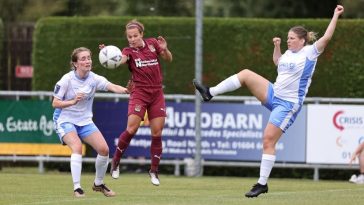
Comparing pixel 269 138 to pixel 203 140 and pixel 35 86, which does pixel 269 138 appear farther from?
pixel 35 86

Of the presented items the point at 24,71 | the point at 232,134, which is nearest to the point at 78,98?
the point at 232,134

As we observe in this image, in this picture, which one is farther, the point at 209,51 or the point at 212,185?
the point at 209,51

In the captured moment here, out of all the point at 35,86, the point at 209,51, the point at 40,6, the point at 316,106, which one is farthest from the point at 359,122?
the point at 40,6

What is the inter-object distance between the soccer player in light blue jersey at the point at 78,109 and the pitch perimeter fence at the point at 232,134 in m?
6.87

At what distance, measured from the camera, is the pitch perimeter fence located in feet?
66.7

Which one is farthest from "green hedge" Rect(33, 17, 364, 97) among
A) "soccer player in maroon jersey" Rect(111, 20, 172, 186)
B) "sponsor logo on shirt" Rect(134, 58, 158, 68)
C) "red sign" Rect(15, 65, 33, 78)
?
"sponsor logo on shirt" Rect(134, 58, 158, 68)

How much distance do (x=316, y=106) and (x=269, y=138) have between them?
7.43 meters

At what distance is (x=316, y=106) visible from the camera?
20.4 m

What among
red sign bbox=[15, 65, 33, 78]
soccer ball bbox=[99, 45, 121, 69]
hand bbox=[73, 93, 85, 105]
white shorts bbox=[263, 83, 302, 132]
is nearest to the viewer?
white shorts bbox=[263, 83, 302, 132]

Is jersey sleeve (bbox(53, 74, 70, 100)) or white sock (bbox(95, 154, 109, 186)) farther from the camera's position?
white sock (bbox(95, 154, 109, 186))

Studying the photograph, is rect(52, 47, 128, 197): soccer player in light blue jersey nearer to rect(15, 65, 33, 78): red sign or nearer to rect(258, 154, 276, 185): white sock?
rect(258, 154, 276, 185): white sock

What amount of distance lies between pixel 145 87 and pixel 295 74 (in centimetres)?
252

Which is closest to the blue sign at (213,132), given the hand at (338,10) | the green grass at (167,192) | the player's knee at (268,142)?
the green grass at (167,192)

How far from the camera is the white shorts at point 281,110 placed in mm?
13164
